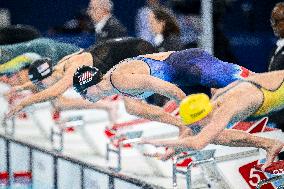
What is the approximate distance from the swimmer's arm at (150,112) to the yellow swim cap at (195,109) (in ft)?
4.26

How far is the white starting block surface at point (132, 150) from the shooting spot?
146 inches

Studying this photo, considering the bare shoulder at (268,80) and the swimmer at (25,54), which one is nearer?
the bare shoulder at (268,80)

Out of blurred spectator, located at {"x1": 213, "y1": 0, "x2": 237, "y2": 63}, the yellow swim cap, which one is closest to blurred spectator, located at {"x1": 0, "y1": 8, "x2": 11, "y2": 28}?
blurred spectator, located at {"x1": 213, "y1": 0, "x2": 237, "y2": 63}

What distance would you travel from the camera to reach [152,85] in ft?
12.8

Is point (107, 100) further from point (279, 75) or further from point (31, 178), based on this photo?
point (279, 75)

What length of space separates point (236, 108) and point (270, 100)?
0.26 meters

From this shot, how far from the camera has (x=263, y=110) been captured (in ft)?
10.6

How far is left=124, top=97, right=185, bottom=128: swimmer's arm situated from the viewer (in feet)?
14.7

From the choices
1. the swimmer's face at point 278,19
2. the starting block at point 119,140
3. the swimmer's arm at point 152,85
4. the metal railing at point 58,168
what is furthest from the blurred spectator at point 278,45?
the starting block at point 119,140

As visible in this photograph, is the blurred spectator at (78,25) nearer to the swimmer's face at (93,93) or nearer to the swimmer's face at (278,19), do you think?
the swimmer's face at (93,93)

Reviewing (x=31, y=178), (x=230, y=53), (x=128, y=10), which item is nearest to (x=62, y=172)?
(x=31, y=178)

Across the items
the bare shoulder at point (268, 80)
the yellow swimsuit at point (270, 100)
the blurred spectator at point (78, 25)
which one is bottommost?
the yellow swimsuit at point (270, 100)

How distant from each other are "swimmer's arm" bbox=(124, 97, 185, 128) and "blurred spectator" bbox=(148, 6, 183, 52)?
2.70 feet

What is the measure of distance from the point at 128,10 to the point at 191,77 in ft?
18.2
